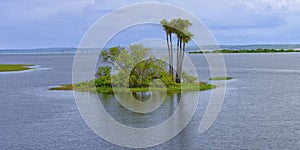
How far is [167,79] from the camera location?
49.0 metres

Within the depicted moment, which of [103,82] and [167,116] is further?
[103,82]

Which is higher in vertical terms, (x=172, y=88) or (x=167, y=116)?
(x=172, y=88)

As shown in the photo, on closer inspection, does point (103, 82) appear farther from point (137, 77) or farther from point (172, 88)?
point (172, 88)

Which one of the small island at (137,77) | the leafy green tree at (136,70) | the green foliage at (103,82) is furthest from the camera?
the green foliage at (103,82)

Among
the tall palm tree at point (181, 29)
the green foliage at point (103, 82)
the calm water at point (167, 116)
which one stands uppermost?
the tall palm tree at point (181, 29)

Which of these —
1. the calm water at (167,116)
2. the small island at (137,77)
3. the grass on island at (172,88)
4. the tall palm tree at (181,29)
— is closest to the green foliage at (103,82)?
the small island at (137,77)

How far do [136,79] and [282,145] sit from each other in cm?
2855

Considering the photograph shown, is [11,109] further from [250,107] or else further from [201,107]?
[250,107]

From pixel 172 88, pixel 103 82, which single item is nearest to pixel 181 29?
pixel 172 88

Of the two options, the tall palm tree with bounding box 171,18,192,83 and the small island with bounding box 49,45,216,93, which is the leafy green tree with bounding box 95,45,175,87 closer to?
the small island with bounding box 49,45,216,93

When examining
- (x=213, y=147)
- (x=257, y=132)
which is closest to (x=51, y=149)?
(x=213, y=147)

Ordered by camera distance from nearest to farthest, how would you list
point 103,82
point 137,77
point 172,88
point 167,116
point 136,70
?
point 167,116, point 172,88, point 136,70, point 137,77, point 103,82

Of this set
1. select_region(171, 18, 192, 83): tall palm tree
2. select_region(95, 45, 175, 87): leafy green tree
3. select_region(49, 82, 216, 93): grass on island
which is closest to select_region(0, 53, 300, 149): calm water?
select_region(49, 82, 216, 93): grass on island

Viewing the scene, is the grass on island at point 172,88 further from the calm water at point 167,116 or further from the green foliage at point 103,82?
the calm water at point 167,116
